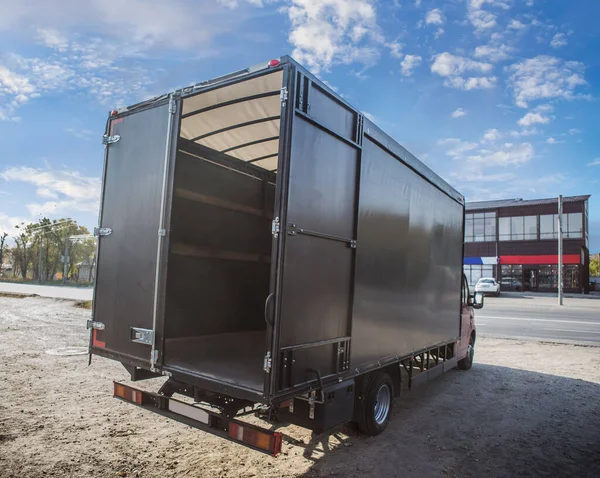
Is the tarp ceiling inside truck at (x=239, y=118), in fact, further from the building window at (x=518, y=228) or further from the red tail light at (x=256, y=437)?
the building window at (x=518, y=228)

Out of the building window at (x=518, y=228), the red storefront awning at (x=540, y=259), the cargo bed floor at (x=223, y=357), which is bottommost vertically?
the cargo bed floor at (x=223, y=357)

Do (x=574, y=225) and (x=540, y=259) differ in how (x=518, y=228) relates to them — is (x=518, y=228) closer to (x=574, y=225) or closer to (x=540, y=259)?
(x=540, y=259)

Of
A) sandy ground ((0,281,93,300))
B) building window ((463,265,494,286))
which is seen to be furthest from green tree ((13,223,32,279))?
building window ((463,265,494,286))

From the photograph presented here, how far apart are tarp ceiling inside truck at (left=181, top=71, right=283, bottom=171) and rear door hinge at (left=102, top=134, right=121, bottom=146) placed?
0.72 m

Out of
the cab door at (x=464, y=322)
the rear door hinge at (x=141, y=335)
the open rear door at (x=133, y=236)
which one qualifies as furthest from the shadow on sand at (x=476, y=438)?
the open rear door at (x=133, y=236)

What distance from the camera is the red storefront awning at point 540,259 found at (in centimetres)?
4178

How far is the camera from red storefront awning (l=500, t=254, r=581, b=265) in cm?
4178

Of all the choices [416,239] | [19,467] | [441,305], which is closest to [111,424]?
[19,467]

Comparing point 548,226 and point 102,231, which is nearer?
point 102,231

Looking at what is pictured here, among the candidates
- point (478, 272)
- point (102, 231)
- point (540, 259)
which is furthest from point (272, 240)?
point (478, 272)

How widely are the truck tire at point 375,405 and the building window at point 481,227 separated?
44.1 metres

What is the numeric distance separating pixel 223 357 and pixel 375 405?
5.62 feet

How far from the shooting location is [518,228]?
147 ft

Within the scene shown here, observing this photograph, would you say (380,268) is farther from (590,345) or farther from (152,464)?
(590,345)
